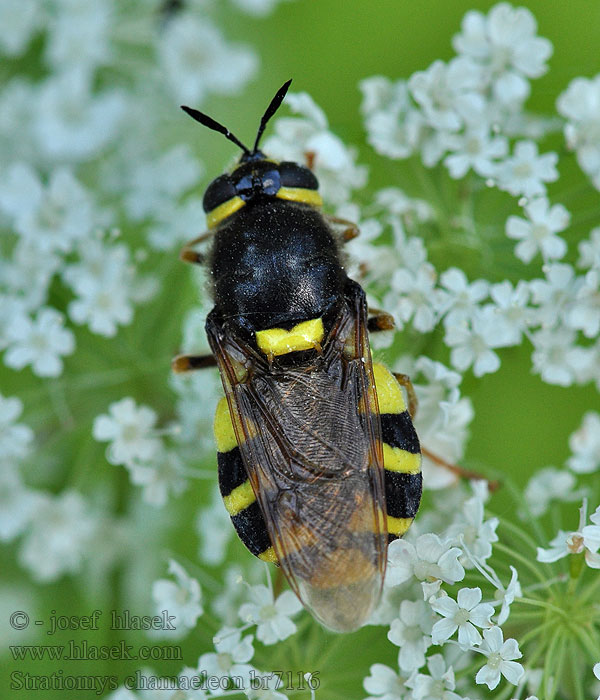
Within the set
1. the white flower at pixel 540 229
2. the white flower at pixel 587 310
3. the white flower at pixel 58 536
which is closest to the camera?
the white flower at pixel 587 310

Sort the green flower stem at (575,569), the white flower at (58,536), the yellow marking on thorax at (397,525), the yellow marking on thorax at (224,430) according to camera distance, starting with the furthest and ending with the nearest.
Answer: the white flower at (58,536)
the yellow marking on thorax at (224,430)
the green flower stem at (575,569)
the yellow marking on thorax at (397,525)

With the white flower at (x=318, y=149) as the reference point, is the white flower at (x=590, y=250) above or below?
below

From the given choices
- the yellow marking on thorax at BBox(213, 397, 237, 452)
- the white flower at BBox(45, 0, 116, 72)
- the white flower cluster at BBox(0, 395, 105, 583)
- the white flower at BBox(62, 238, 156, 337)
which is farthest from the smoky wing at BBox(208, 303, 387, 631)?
the white flower at BBox(45, 0, 116, 72)

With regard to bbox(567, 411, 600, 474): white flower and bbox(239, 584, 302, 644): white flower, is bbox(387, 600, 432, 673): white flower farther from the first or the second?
bbox(567, 411, 600, 474): white flower

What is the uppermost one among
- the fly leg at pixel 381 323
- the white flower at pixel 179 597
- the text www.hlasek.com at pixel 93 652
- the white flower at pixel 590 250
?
the white flower at pixel 590 250

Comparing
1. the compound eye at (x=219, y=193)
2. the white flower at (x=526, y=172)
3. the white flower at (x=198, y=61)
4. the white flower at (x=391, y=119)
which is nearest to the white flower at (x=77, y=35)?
the white flower at (x=198, y=61)

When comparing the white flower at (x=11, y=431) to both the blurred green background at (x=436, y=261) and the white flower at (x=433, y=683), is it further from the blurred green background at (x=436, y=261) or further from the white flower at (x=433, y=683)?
the white flower at (x=433, y=683)

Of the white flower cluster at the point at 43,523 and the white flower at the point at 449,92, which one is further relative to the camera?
the white flower cluster at the point at 43,523

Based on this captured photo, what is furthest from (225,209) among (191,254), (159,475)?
(159,475)
